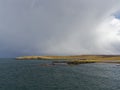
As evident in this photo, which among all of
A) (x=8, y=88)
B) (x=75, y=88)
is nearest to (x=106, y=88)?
(x=75, y=88)

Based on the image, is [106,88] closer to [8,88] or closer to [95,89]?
[95,89]

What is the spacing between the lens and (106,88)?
4525 centimetres

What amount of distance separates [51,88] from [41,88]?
2352 mm

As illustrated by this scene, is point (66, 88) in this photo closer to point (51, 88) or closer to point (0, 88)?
point (51, 88)

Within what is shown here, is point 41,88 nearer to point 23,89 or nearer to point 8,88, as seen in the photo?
point 23,89

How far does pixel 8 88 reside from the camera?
147 feet

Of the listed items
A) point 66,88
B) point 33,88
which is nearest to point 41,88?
point 33,88

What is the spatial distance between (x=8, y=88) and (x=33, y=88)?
19.2 feet

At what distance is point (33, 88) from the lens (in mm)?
44750

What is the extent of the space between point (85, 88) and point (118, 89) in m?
7.56

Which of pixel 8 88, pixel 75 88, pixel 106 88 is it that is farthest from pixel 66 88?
pixel 8 88

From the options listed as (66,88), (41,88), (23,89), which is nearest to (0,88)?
(23,89)

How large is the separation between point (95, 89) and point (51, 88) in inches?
402

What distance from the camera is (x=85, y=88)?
45031 millimetres
